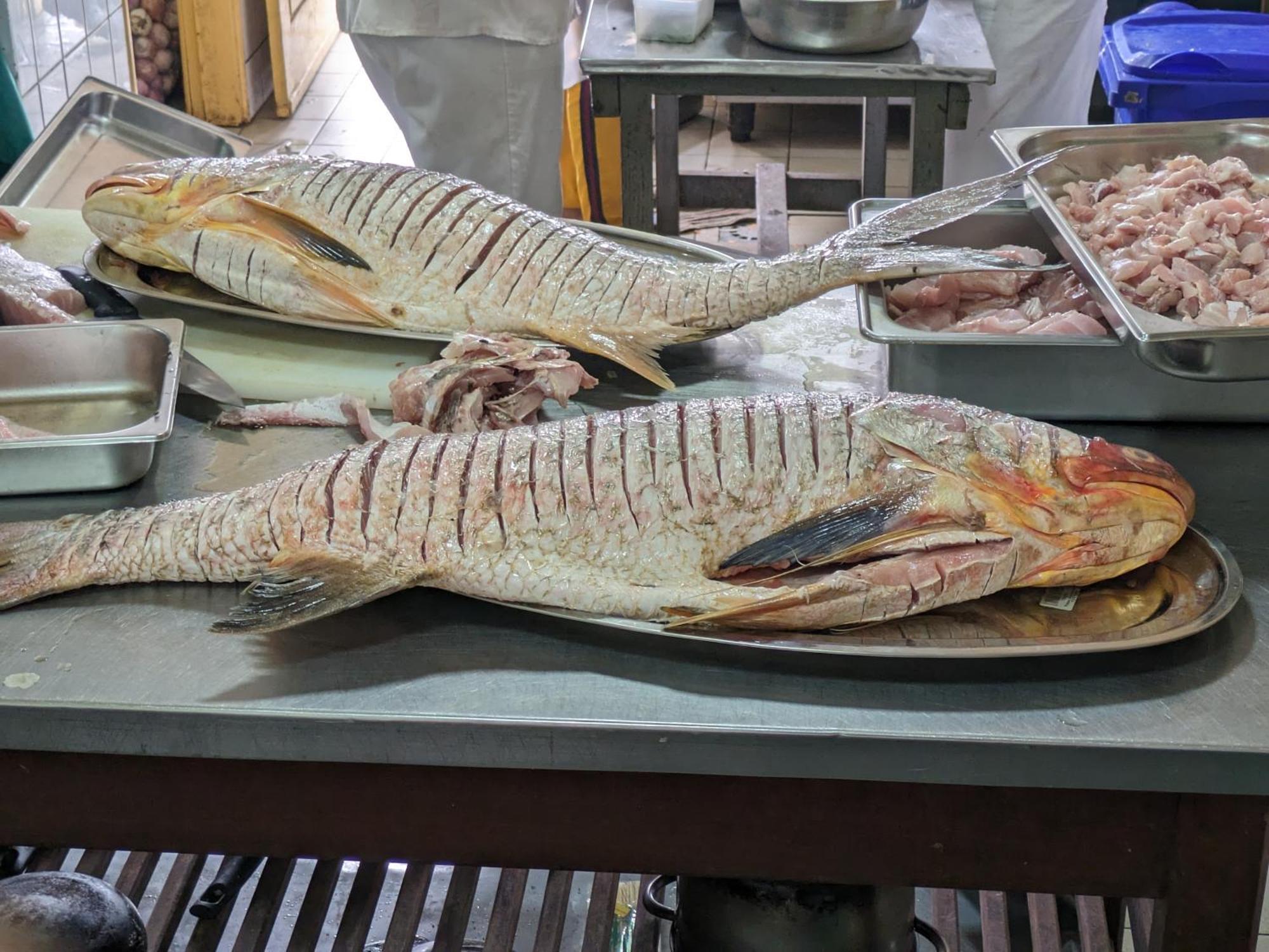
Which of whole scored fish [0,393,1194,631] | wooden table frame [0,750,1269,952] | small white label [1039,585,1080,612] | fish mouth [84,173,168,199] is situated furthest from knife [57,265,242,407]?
small white label [1039,585,1080,612]

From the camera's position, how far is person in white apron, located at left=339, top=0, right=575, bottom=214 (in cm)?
418

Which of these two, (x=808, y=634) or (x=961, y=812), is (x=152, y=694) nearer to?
(x=808, y=634)

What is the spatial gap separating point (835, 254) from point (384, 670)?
3.73ft

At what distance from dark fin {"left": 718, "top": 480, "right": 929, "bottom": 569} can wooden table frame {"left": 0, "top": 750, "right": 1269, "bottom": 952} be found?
0.29 m

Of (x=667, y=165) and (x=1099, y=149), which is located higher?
(x=1099, y=149)

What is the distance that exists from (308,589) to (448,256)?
0.97 metres

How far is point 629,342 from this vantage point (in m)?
2.40

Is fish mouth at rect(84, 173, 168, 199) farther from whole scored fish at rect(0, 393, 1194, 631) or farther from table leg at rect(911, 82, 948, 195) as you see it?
table leg at rect(911, 82, 948, 195)

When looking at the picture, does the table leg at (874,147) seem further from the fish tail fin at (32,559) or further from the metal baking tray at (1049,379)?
the fish tail fin at (32,559)

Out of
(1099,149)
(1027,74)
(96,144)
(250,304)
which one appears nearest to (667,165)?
(1027,74)

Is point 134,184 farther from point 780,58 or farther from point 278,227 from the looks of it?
point 780,58

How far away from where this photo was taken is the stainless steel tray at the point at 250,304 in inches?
99.5

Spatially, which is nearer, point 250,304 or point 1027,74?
point 250,304

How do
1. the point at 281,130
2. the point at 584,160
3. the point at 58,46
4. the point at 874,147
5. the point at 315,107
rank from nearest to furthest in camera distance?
1. the point at 874,147
2. the point at 58,46
3. the point at 584,160
4. the point at 281,130
5. the point at 315,107
